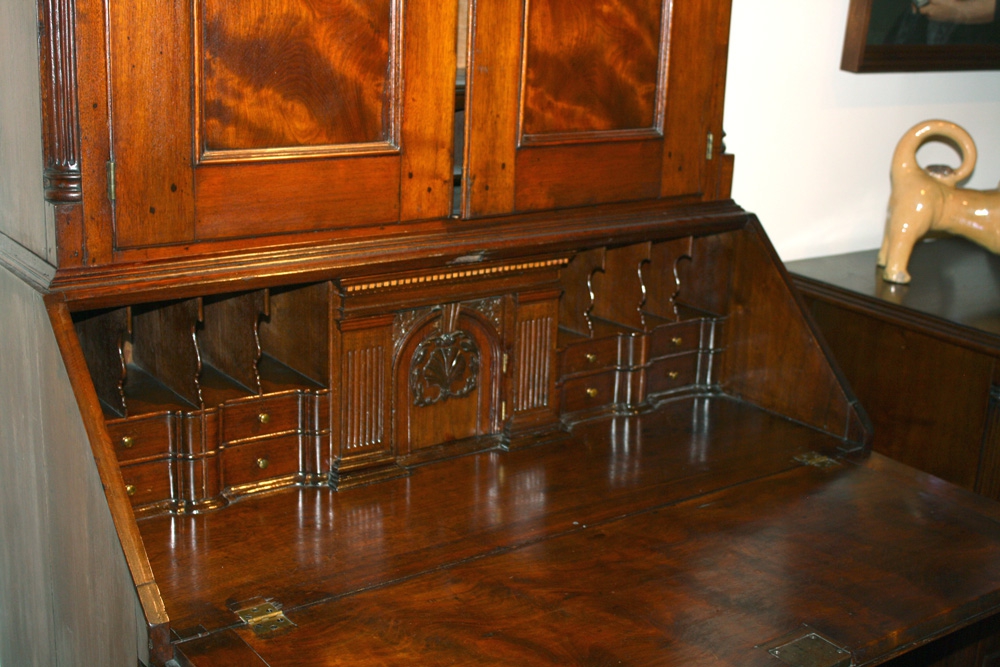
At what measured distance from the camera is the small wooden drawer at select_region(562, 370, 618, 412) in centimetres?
239

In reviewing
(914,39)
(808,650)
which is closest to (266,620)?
(808,650)

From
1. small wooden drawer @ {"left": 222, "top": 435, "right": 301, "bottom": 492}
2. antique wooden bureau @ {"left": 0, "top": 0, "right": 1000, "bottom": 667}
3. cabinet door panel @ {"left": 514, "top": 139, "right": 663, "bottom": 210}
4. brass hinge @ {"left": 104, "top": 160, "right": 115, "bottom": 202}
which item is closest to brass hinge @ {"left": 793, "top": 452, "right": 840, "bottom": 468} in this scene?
antique wooden bureau @ {"left": 0, "top": 0, "right": 1000, "bottom": 667}

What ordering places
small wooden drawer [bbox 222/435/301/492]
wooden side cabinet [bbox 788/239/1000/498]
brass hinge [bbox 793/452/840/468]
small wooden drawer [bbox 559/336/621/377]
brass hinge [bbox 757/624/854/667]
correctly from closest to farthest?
1. brass hinge [bbox 757/624/854/667]
2. small wooden drawer [bbox 222/435/301/492]
3. brass hinge [bbox 793/452/840/468]
4. small wooden drawer [bbox 559/336/621/377]
5. wooden side cabinet [bbox 788/239/1000/498]

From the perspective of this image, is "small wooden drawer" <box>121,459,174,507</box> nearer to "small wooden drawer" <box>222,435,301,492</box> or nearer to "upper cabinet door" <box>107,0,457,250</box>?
"small wooden drawer" <box>222,435,301,492</box>

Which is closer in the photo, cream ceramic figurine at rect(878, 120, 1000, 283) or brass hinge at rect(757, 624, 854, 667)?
brass hinge at rect(757, 624, 854, 667)

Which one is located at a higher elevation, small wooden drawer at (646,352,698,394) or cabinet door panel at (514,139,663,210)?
cabinet door panel at (514,139,663,210)

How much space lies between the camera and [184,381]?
1.95 metres

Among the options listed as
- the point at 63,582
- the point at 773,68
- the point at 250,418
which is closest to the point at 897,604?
the point at 250,418

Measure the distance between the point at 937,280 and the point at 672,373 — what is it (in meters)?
0.83

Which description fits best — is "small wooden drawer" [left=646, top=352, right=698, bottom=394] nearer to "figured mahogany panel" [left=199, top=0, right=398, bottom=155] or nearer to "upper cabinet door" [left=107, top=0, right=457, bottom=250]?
"upper cabinet door" [left=107, top=0, right=457, bottom=250]

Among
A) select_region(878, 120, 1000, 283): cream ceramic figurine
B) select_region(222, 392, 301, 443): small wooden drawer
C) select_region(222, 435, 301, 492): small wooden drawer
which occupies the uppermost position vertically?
select_region(878, 120, 1000, 283): cream ceramic figurine

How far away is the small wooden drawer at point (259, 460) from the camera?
1.98 meters

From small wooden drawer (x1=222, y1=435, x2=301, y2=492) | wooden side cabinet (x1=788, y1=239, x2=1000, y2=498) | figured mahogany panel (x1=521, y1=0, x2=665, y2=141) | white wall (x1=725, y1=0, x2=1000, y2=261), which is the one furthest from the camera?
white wall (x1=725, y1=0, x2=1000, y2=261)

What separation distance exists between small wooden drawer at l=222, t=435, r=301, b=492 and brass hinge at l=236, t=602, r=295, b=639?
36cm
